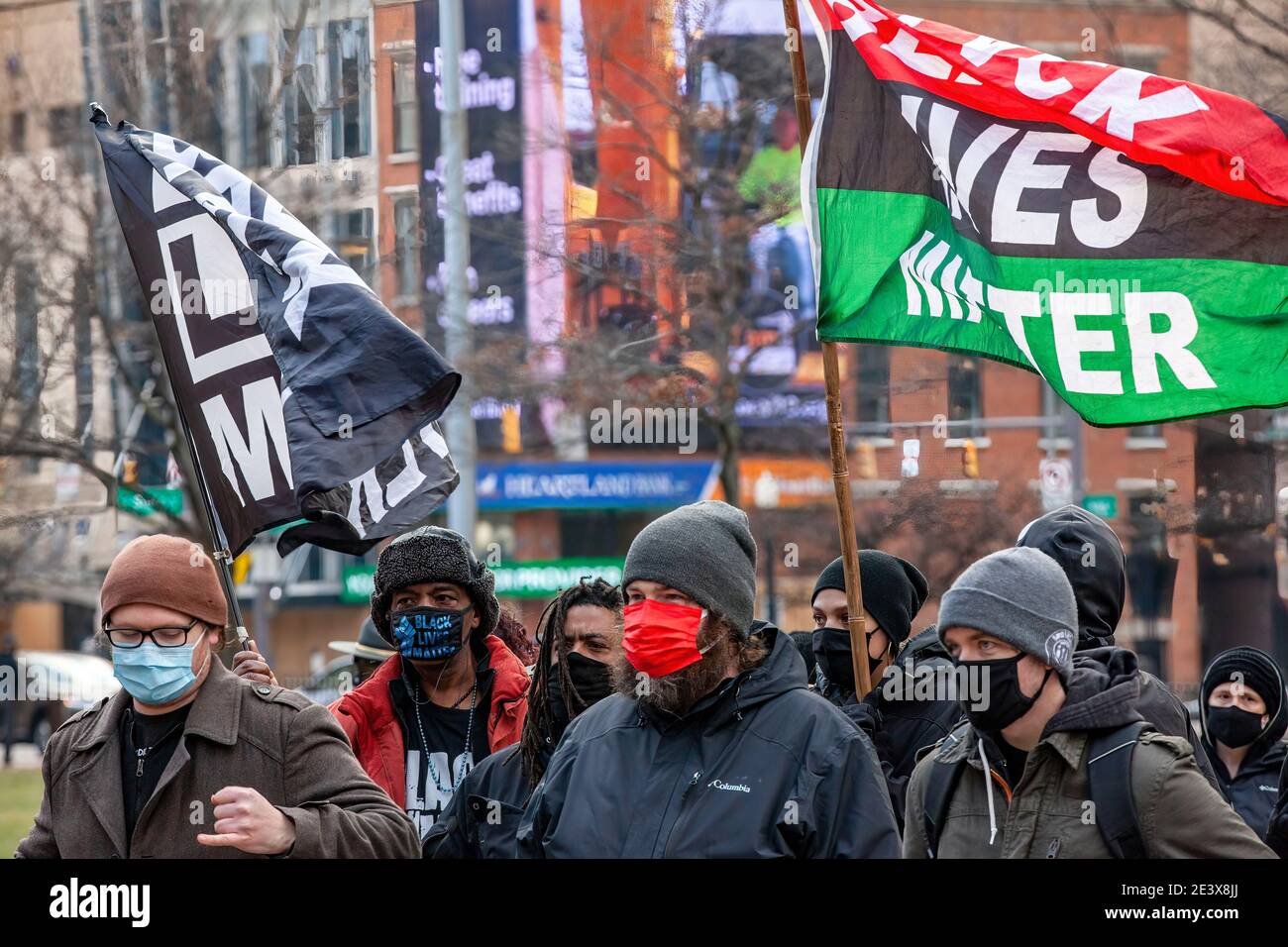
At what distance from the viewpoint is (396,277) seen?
1227 cm

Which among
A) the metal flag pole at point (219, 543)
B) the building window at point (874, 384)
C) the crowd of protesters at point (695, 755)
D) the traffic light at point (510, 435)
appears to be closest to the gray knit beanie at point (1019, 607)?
the crowd of protesters at point (695, 755)

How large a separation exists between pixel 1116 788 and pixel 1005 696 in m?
0.33

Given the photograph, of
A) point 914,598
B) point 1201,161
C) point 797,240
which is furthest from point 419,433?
point 797,240

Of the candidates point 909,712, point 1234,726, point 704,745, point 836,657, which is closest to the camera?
point 704,745

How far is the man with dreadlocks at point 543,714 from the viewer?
14.8 feet

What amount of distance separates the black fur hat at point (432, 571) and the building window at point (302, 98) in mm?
5419

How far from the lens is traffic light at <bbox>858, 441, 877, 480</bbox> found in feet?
53.7

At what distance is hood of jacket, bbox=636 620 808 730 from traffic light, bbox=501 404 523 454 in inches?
500

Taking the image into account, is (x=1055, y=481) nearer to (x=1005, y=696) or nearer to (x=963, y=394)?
(x=963, y=394)

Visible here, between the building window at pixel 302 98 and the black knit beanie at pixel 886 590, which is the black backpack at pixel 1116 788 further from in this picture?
the building window at pixel 302 98

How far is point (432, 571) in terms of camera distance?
5.30m

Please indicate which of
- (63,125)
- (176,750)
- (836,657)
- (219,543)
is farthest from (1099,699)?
(63,125)

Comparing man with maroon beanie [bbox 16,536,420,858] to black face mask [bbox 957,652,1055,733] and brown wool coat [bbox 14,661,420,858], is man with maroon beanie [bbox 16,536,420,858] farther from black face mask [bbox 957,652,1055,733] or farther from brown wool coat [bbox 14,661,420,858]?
black face mask [bbox 957,652,1055,733]
